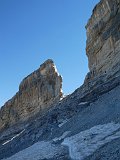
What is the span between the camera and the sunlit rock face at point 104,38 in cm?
5353

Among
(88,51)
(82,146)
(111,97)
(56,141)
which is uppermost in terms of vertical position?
(88,51)

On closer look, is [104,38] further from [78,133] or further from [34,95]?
[34,95]

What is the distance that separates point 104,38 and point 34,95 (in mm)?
36053

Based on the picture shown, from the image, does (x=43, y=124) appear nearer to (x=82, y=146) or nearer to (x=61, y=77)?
(x=82, y=146)

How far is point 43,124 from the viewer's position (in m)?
43.8

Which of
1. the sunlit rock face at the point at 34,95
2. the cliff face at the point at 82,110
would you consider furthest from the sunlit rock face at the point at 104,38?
the sunlit rock face at the point at 34,95

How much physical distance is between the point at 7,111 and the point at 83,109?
59.4 meters

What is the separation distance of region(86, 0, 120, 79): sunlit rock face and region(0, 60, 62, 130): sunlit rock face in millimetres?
19693

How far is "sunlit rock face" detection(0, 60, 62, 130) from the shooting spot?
84.4 m

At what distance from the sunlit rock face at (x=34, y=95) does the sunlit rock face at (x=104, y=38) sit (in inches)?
775

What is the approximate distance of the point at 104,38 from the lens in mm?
59344

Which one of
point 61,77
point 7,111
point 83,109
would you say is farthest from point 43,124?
point 7,111

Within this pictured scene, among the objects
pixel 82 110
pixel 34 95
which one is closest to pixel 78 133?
pixel 82 110

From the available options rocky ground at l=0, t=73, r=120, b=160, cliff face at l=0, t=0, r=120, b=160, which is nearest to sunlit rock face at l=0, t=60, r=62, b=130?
cliff face at l=0, t=0, r=120, b=160
